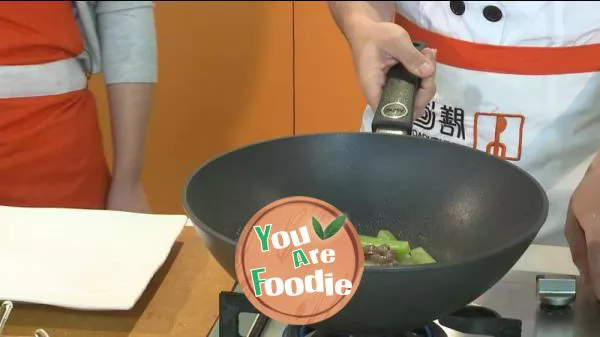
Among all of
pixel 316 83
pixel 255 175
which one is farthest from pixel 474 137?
pixel 316 83

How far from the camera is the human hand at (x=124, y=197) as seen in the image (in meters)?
1.25

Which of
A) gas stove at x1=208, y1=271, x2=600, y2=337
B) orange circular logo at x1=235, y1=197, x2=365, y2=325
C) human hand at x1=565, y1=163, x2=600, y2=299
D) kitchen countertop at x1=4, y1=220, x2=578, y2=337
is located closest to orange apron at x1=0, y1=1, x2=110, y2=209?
kitchen countertop at x1=4, y1=220, x2=578, y2=337

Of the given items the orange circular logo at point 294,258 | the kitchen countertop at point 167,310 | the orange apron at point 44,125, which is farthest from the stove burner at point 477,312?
the orange apron at point 44,125

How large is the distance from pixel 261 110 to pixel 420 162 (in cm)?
110

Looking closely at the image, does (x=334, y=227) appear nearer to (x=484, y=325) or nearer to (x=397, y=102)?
(x=484, y=325)

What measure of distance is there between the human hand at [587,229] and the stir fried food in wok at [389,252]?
13 centimetres

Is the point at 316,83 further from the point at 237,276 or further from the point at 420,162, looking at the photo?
the point at 237,276

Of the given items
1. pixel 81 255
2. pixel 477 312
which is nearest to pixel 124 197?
pixel 81 255

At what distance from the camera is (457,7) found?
3.34 feet

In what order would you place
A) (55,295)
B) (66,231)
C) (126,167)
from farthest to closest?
(126,167) < (66,231) < (55,295)

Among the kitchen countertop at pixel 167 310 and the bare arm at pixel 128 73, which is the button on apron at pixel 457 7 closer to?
the kitchen countertop at pixel 167 310

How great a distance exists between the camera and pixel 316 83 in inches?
71.6

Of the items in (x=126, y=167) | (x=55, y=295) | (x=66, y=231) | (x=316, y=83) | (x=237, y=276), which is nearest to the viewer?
(x=237, y=276)

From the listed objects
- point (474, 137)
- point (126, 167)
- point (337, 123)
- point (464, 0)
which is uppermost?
point (464, 0)
